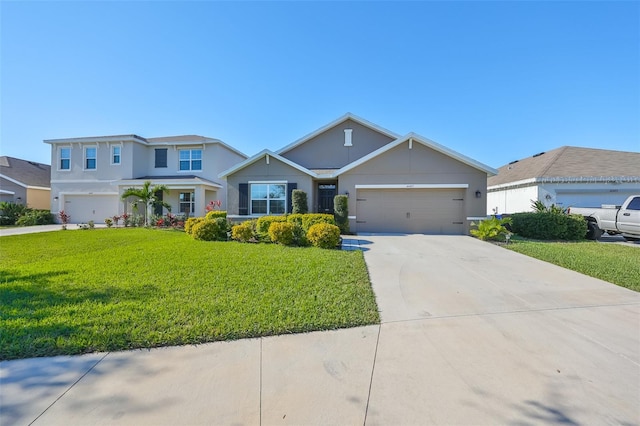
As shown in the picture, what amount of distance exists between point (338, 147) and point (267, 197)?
18.9ft

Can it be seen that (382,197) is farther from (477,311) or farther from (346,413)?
(346,413)

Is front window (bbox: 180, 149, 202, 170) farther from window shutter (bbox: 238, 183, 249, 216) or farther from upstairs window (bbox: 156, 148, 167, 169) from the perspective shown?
window shutter (bbox: 238, 183, 249, 216)

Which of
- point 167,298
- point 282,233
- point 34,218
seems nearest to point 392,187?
point 282,233

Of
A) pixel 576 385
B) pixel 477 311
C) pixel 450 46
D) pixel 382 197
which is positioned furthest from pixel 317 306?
pixel 450 46

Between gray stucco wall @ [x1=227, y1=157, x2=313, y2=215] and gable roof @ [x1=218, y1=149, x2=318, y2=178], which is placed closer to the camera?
gable roof @ [x1=218, y1=149, x2=318, y2=178]

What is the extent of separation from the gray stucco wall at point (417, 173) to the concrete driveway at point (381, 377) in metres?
9.27

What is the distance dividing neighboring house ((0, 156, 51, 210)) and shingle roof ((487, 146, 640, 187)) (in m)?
36.1

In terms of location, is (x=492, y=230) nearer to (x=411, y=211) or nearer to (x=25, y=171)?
(x=411, y=211)

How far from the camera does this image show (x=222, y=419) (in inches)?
85.3

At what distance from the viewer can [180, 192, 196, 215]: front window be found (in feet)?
62.0

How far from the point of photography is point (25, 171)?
23969 mm

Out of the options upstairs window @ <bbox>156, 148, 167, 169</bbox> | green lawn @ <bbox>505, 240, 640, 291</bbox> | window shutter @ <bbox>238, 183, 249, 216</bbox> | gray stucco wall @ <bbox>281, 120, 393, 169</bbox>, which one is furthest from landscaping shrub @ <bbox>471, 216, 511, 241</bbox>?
upstairs window @ <bbox>156, 148, 167, 169</bbox>

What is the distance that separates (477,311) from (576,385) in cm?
174

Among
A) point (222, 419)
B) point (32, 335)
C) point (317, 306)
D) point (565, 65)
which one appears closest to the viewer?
point (222, 419)
